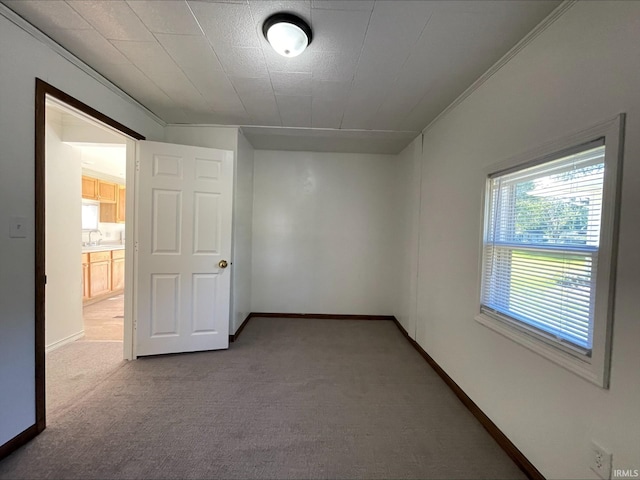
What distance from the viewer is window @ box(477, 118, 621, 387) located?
110cm

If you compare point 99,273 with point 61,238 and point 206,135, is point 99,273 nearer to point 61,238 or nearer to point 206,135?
point 61,238

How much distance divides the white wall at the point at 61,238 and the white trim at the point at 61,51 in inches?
40.7

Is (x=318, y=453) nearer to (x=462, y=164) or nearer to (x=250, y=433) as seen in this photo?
(x=250, y=433)

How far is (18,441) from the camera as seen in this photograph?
1.53m

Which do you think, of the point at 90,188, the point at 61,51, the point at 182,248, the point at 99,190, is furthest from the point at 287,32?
the point at 99,190

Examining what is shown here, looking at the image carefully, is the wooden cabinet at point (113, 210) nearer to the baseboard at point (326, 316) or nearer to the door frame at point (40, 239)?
the baseboard at point (326, 316)

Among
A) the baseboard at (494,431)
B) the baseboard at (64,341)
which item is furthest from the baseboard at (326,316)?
the baseboard at (64,341)

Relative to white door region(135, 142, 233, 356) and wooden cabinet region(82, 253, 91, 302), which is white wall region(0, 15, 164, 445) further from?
wooden cabinet region(82, 253, 91, 302)

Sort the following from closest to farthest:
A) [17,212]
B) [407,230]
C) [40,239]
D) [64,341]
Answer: [17,212] → [40,239] → [64,341] → [407,230]

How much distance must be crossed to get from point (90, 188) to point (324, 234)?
4.42m

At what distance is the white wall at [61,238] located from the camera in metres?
2.64

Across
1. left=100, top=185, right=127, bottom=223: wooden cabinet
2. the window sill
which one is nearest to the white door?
the window sill

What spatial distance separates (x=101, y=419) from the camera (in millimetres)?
1775
